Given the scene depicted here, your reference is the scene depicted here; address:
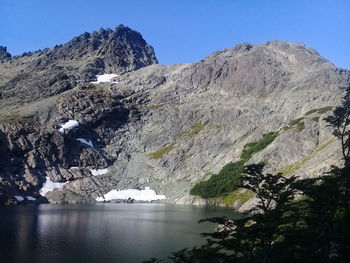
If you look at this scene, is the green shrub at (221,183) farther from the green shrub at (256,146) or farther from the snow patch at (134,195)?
the snow patch at (134,195)

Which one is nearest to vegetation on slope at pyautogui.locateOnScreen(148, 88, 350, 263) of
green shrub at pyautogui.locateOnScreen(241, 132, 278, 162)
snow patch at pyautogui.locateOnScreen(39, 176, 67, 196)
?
green shrub at pyautogui.locateOnScreen(241, 132, 278, 162)

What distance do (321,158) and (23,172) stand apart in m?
130

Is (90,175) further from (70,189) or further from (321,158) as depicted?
→ (321,158)

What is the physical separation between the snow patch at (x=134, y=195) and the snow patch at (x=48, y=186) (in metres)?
Answer: 20.0

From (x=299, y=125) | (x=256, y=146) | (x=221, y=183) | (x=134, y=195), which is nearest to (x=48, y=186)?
(x=134, y=195)

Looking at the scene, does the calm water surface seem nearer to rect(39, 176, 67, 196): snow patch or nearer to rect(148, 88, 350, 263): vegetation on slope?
rect(148, 88, 350, 263): vegetation on slope

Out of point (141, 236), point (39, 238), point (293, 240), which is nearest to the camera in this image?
point (293, 240)

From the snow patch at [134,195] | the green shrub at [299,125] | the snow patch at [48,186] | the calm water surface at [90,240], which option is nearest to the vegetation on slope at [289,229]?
the calm water surface at [90,240]

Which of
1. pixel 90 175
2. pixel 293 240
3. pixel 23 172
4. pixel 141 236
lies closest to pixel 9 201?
pixel 23 172

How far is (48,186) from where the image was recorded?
183500 millimetres

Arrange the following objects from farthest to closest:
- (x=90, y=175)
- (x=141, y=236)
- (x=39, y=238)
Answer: (x=90, y=175) < (x=141, y=236) < (x=39, y=238)

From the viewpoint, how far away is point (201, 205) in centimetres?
15650

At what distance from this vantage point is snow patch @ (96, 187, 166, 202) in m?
184

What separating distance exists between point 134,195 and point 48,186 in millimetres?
39688
